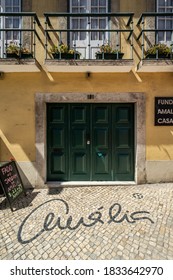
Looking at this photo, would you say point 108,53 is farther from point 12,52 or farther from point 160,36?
point 12,52

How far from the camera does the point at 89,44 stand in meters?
4.82

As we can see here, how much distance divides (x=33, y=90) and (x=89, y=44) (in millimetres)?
2054

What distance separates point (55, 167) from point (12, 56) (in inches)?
134

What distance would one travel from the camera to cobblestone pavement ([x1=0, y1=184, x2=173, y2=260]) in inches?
106

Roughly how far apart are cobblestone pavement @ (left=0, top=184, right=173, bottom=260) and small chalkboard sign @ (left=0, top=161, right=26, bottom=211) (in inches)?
8.8

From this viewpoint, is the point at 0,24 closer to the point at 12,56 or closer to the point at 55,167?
the point at 12,56

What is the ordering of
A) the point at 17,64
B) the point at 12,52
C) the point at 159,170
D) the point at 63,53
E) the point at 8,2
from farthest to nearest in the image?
the point at 8,2 < the point at 159,170 < the point at 63,53 < the point at 12,52 < the point at 17,64

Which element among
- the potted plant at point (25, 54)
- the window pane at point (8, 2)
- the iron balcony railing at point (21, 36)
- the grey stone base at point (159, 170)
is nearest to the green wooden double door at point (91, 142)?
the grey stone base at point (159, 170)

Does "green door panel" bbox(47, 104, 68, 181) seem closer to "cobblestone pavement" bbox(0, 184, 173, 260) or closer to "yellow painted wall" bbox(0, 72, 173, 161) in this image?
"yellow painted wall" bbox(0, 72, 173, 161)

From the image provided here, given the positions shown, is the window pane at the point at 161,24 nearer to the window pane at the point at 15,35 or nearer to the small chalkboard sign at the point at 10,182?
the window pane at the point at 15,35

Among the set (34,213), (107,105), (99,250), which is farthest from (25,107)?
(99,250)

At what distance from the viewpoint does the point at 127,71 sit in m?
5.02

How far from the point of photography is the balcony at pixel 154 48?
15.2 ft
